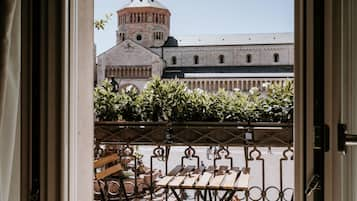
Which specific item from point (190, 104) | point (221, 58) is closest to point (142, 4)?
point (221, 58)

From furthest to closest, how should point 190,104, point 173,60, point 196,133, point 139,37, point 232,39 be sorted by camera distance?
point 139,37 → point 173,60 → point 232,39 → point 190,104 → point 196,133

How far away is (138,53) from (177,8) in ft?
2.35

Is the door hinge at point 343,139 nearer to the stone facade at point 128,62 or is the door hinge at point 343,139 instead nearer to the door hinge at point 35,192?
the door hinge at point 35,192

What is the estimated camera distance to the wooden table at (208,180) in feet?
10.4

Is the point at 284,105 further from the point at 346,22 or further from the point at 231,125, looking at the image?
the point at 346,22

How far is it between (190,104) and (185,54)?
179 centimetres

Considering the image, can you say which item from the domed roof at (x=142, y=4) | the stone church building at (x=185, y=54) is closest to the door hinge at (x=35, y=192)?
the stone church building at (x=185, y=54)

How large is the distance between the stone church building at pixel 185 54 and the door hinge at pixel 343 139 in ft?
10.8

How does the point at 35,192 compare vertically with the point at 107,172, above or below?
above

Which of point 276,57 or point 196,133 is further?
point 276,57

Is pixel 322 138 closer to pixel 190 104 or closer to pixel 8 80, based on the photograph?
pixel 8 80

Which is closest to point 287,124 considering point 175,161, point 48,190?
point 175,161

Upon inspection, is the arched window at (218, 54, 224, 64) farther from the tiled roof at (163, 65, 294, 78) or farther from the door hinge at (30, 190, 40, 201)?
the door hinge at (30, 190, 40, 201)

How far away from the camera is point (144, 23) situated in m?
5.73
